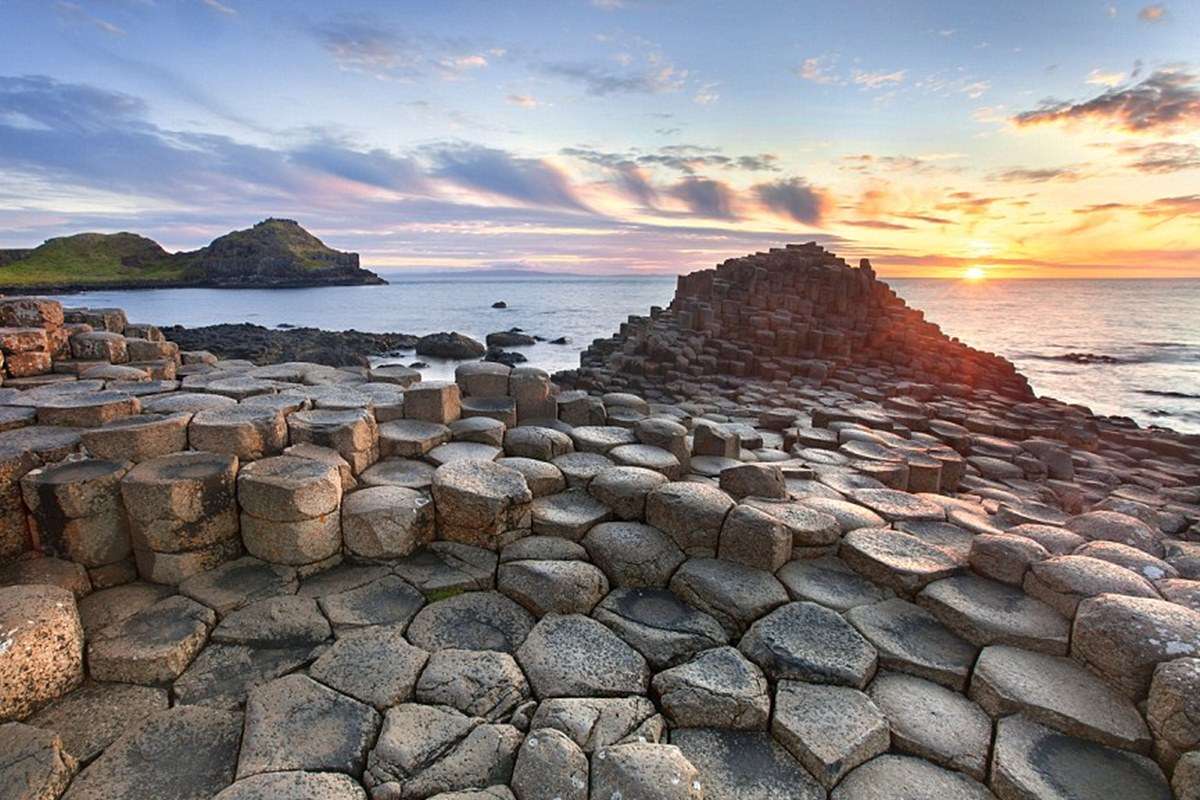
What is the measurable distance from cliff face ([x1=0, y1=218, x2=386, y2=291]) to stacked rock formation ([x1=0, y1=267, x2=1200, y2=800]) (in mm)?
101927

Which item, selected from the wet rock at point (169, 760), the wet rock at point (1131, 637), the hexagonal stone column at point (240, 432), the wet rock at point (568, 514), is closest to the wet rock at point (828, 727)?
the wet rock at point (1131, 637)

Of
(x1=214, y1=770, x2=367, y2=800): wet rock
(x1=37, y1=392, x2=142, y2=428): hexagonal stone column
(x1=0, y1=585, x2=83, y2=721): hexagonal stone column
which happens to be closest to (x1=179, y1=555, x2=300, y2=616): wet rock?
(x1=0, y1=585, x2=83, y2=721): hexagonal stone column

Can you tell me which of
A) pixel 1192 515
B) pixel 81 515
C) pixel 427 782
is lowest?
pixel 1192 515

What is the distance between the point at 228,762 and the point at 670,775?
2312mm

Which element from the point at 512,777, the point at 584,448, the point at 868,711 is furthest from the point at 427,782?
the point at 584,448

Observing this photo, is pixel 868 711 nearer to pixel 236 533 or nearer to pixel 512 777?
pixel 512 777

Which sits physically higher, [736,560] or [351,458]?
[351,458]

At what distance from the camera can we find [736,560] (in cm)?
484

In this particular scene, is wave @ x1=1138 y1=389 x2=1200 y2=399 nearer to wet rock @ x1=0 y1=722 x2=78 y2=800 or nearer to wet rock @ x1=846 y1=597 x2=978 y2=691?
wet rock @ x1=846 y1=597 x2=978 y2=691

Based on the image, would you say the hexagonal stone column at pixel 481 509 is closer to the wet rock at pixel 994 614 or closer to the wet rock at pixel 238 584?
the wet rock at pixel 238 584

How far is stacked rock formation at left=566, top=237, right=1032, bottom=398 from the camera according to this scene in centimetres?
1731

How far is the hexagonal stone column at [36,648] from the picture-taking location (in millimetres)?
3217

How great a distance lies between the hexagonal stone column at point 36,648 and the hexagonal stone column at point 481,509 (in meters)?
2.41

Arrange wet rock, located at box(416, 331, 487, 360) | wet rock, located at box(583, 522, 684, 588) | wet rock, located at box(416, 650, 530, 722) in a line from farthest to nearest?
wet rock, located at box(416, 331, 487, 360) → wet rock, located at box(583, 522, 684, 588) → wet rock, located at box(416, 650, 530, 722)
